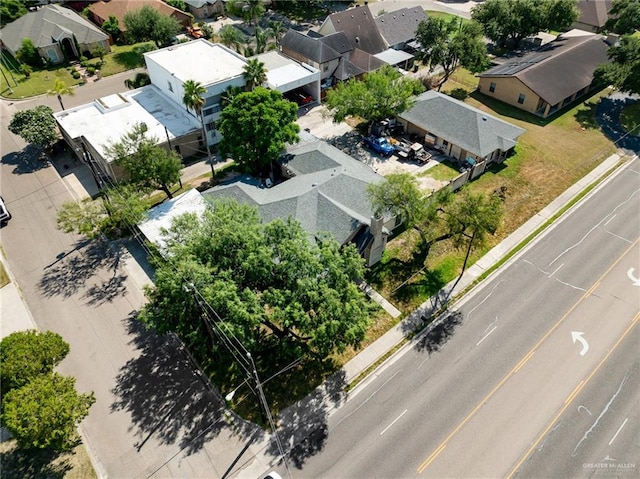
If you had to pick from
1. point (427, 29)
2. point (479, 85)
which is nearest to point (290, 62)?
point (427, 29)

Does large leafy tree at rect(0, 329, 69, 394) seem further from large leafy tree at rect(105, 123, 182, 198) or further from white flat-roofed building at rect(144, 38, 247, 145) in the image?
white flat-roofed building at rect(144, 38, 247, 145)

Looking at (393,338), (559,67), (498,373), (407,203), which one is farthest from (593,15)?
(393,338)

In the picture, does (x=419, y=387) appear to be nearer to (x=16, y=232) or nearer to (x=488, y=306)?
(x=488, y=306)

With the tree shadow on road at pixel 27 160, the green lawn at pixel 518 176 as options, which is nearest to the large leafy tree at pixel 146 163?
the tree shadow on road at pixel 27 160

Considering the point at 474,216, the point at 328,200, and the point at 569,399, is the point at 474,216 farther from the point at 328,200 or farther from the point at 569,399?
the point at 569,399

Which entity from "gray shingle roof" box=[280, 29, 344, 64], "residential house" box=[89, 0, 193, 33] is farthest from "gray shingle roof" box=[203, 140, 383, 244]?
"residential house" box=[89, 0, 193, 33]

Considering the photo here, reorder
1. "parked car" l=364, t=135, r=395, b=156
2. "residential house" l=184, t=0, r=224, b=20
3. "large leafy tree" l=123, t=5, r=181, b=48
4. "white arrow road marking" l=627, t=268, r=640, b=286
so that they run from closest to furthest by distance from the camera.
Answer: "white arrow road marking" l=627, t=268, r=640, b=286
"parked car" l=364, t=135, r=395, b=156
"large leafy tree" l=123, t=5, r=181, b=48
"residential house" l=184, t=0, r=224, b=20
